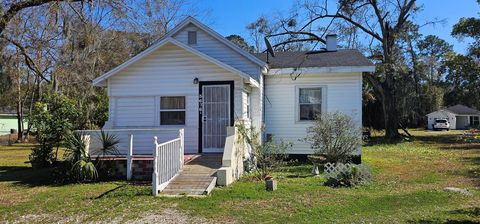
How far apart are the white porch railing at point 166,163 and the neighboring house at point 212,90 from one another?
2.52 metres

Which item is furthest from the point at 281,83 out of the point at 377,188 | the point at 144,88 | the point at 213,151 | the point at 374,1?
the point at 374,1

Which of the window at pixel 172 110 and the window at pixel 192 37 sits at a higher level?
the window at pixel 192 37

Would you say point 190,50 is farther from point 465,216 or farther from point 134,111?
point 465,216

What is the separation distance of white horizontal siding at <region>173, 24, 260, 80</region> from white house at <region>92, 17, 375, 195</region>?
0.12 ft

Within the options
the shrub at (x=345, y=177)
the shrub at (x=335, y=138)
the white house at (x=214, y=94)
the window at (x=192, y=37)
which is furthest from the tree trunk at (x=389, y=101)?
the shrub at (x=345, y=177)

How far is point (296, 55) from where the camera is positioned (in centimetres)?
1866

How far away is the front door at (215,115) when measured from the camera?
45.2ft

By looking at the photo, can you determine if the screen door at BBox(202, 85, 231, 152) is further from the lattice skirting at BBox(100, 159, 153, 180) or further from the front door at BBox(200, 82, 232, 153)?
the lattice skirting at BBox(100, 159, 153, 180)

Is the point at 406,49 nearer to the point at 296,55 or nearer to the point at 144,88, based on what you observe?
the point at 296,55

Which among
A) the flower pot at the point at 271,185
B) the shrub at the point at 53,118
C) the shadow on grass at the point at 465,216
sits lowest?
the shadow on grass at the point at 465,216

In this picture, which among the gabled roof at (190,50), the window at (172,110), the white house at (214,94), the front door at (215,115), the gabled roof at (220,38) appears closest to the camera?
the gabled roof at (190,50)

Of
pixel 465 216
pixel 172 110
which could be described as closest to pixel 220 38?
pixel 172 110

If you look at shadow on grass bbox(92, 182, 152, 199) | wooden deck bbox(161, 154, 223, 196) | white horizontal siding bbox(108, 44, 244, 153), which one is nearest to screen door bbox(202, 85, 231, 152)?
white horizontal siding bbox(108, 44, 244, 153)

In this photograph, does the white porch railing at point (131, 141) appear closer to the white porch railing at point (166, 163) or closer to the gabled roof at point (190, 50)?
the white porch railing at point (166, 163)
